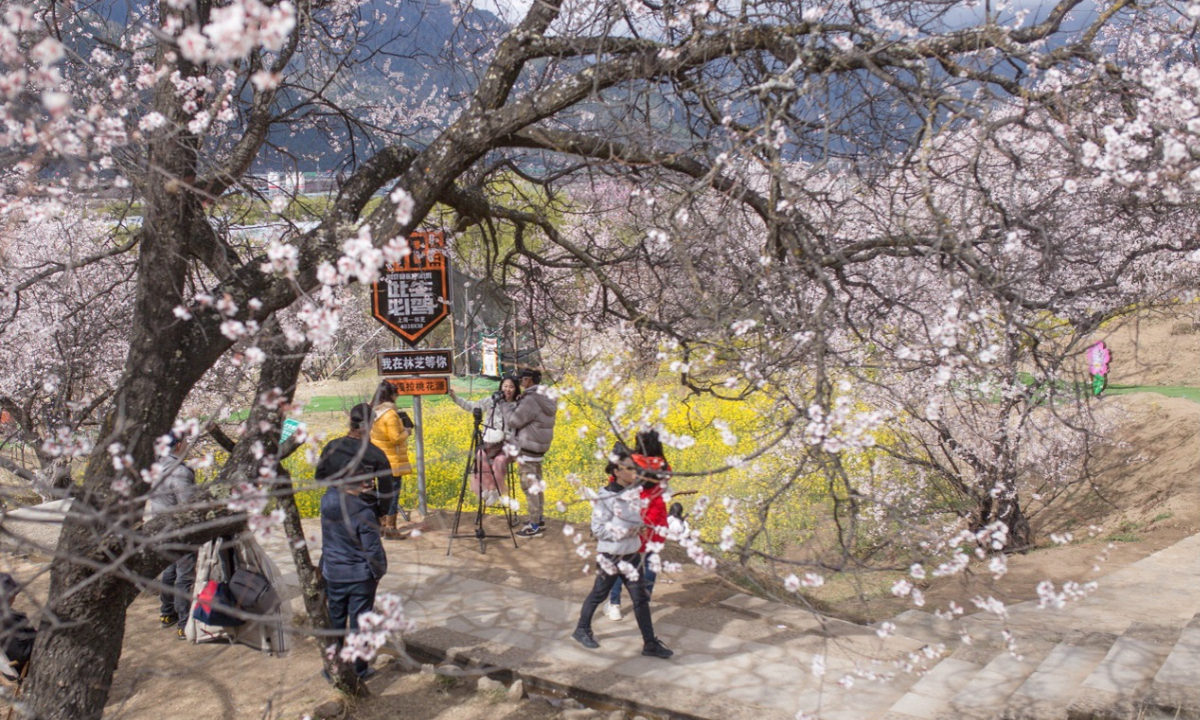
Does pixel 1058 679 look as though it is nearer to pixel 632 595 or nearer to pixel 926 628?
pixel 926 628

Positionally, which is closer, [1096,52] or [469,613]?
[1096,52]

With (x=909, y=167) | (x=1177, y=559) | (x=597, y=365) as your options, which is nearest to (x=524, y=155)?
(x=597, y=365)

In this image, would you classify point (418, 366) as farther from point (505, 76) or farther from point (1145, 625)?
point (1145, 625)

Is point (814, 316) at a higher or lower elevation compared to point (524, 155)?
lower

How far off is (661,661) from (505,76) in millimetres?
3539

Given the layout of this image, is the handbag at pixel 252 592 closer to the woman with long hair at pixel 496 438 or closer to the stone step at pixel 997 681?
the woman with long hair at pixel 496 438

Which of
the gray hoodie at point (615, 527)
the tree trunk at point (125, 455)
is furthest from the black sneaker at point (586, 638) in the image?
the tree trunk at point (125, 455)

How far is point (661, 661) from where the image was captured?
17.4 ft

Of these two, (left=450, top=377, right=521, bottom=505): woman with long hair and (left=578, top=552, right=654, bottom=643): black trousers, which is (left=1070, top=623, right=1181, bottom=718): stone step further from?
(left=450, top=377, right=521, bottom=505): woman with long hair

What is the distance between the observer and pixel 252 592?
197 inches

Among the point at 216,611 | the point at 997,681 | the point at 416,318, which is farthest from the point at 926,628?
the point at 416,318

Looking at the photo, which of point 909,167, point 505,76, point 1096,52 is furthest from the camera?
point 505,76

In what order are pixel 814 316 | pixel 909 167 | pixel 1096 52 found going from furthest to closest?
pixel 909 167, pixel 1096 52, pixel 814 316

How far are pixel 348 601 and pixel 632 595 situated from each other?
1658mm
